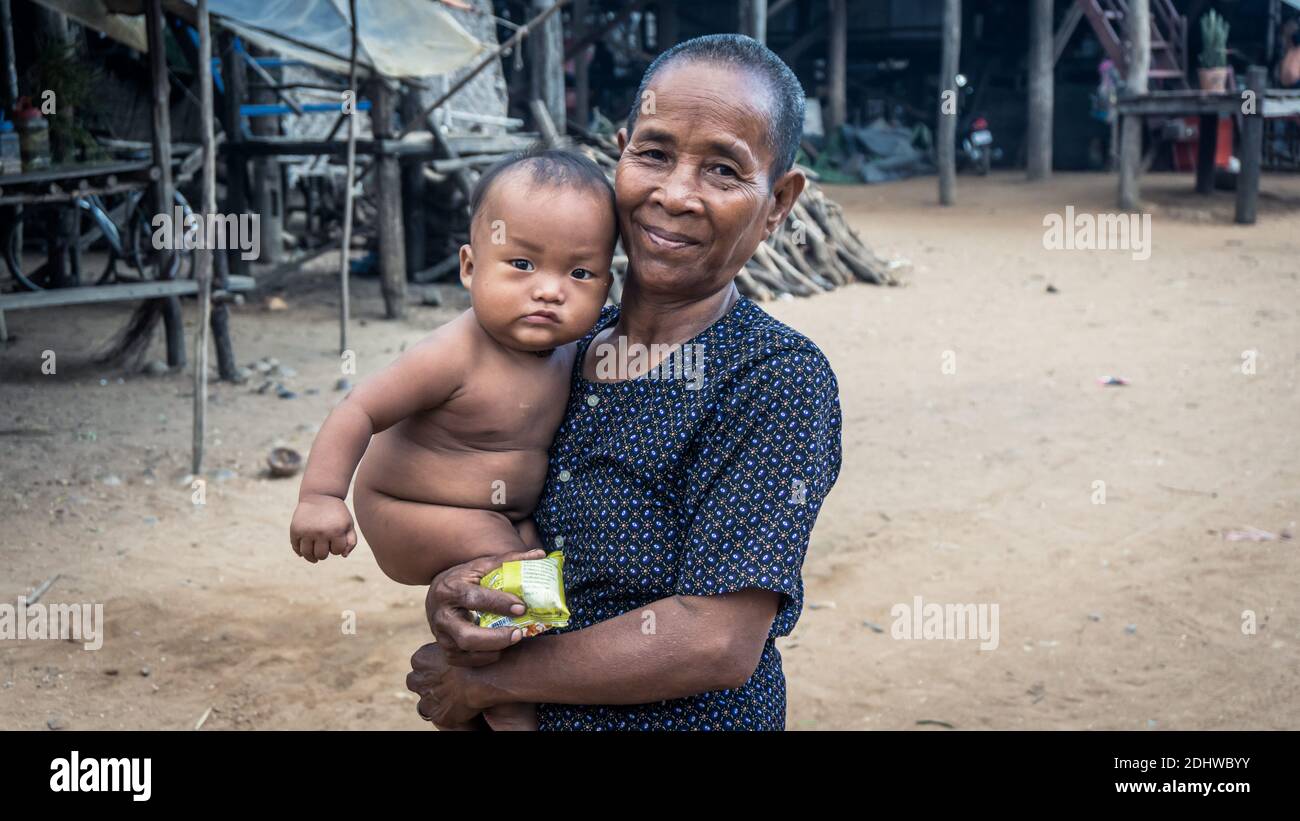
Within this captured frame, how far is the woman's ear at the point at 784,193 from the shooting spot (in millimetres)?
1829

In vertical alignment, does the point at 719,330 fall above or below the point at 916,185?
above

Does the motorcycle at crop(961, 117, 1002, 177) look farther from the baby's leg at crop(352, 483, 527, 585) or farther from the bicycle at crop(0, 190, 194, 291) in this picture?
the baby's leg at crop(352, 483, 527, 585)

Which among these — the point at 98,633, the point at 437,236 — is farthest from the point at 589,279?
the point at 437,236

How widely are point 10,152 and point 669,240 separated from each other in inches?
276

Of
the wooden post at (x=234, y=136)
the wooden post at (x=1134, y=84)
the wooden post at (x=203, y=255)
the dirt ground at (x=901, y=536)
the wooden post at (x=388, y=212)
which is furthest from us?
the wooden post at (x=1134, y=84)

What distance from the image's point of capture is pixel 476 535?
192cm

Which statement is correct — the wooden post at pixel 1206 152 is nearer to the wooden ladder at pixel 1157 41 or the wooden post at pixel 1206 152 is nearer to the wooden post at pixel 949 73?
the wooden ladder at pixel 1157 41

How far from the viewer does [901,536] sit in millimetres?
5312

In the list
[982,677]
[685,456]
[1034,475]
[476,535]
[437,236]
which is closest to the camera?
[685,456]

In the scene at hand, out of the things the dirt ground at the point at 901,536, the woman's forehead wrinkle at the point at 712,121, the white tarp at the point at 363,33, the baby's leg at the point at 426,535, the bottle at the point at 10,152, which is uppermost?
the white tarp at the point at 363,33

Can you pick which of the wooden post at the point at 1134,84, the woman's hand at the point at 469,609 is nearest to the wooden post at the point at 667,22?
the wooden post at the point at 1134,84

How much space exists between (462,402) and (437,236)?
10.2 meters

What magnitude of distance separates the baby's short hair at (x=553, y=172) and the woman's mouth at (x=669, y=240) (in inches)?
6.9
